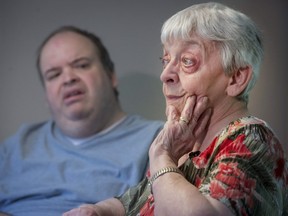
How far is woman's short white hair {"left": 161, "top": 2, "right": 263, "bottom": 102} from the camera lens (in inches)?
41.6

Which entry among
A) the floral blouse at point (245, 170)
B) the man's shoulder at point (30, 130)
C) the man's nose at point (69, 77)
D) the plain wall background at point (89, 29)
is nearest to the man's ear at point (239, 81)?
the floral blouse at point (245, 170)

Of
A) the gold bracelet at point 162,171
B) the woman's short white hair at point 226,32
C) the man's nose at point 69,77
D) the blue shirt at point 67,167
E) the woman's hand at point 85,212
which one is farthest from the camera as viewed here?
the man's nose at point 69,77

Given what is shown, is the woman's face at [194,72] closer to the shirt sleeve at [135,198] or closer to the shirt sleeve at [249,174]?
the shirt sleeve at [249,174]

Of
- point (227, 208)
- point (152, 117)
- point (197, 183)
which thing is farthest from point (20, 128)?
point (227, 208)

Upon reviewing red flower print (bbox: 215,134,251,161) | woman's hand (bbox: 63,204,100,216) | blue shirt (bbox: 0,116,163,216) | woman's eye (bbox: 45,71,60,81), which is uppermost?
woman's eye (bbox: 45,71,60,81)

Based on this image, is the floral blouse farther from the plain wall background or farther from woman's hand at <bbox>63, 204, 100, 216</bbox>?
the plain wall background

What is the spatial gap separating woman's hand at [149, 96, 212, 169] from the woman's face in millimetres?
24

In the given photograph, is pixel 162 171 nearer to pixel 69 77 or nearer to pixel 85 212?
pixel 85 212

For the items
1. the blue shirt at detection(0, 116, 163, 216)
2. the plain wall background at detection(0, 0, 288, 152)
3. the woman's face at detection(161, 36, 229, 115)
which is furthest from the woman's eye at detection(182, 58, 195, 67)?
the plain wall background at detection(0, 0, 288, 152)

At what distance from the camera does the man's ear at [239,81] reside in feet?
3.57

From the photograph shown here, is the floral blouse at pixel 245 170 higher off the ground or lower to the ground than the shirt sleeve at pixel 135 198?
higher

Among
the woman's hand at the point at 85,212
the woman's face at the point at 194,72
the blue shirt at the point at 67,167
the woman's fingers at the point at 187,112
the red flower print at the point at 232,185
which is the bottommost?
the blue shirt at the point at 67,167

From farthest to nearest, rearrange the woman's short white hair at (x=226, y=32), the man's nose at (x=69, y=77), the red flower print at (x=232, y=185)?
the man's nose at (x=69, y=77)
the woman's short white hair at (x=226, y=32)
the red flower print at (x=232, y=185)

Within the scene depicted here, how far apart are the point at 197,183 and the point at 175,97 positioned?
0.84 ft
